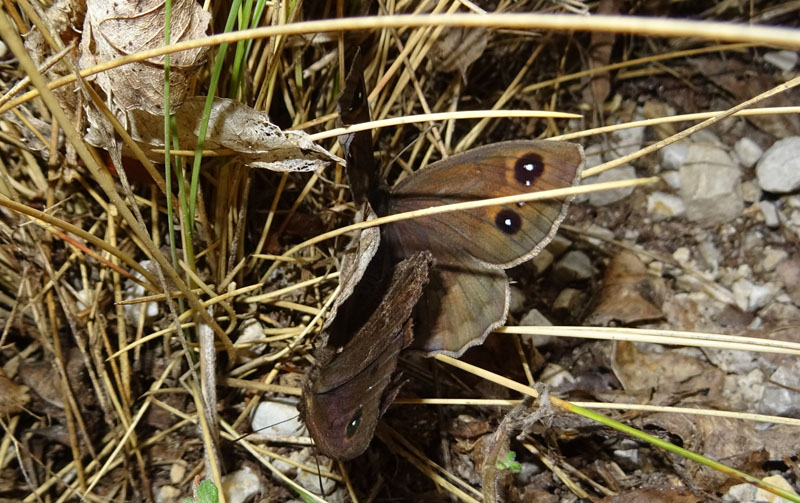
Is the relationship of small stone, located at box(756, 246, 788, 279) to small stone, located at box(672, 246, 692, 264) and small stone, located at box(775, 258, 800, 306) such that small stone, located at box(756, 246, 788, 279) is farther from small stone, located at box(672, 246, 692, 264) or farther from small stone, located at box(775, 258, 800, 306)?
small stone, located at box(672, 246, 692, 264)

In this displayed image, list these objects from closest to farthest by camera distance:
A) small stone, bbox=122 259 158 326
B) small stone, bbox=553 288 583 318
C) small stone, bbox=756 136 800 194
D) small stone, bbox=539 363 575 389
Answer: small stone, bbox=122 259 158 326 → small stone, bbox=539 363 575 389 → small stone, bbox=553 288 583 318 → small stone, bbox=756 136 800 194

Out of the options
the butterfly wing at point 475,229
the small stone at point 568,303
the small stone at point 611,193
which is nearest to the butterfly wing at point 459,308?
the butterfly wing at point 475,229

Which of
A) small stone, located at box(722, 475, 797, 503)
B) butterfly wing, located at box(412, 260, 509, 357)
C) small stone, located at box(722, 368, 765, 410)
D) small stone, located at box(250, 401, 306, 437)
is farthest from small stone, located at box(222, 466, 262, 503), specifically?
small stone, located at box(722, 368, 765, 410)

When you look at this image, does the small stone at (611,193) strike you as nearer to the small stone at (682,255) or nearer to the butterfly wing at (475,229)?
the small stone at (682,255)

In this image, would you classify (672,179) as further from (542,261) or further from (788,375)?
(788,375)

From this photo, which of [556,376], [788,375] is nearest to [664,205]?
[788,375]

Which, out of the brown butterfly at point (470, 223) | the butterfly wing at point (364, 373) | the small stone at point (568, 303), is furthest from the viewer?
the small stone at point (568, 303)
